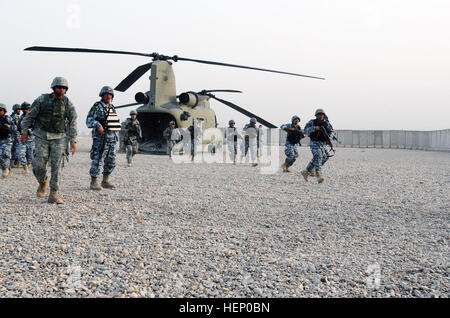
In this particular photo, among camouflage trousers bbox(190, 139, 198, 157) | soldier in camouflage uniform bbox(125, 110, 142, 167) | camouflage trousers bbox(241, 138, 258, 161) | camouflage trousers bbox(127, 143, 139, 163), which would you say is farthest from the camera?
camouflage trousers bbox(190, 139, 198, 157)

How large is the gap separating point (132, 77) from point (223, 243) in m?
11.5

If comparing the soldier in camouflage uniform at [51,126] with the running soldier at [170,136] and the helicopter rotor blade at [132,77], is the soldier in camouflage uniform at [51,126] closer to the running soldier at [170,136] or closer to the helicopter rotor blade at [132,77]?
the helicopter rotor blade at [132,77]

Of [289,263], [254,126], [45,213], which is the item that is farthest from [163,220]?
[254,126]

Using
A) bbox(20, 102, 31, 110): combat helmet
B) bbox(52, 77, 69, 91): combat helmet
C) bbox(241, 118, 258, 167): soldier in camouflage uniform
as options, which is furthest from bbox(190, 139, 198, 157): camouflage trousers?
bbox(52, 77, 69, 91): combat helmet

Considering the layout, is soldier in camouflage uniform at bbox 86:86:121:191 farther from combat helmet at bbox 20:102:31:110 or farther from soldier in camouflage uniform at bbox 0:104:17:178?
combat helmet at bbox 20:102:31:110

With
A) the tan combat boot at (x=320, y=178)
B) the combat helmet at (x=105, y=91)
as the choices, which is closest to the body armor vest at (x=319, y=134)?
the tan combat boot at (x=320, y=178)

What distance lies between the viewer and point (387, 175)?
36.7 feet

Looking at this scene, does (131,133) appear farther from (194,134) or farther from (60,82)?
(60,82)

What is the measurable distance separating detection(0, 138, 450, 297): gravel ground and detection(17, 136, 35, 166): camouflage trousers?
242cm

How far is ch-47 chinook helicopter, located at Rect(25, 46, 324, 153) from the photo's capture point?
1482 centimetres

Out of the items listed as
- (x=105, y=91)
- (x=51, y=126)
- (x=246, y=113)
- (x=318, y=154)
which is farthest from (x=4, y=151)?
(x=246, y=113)

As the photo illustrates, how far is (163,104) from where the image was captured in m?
15.9
